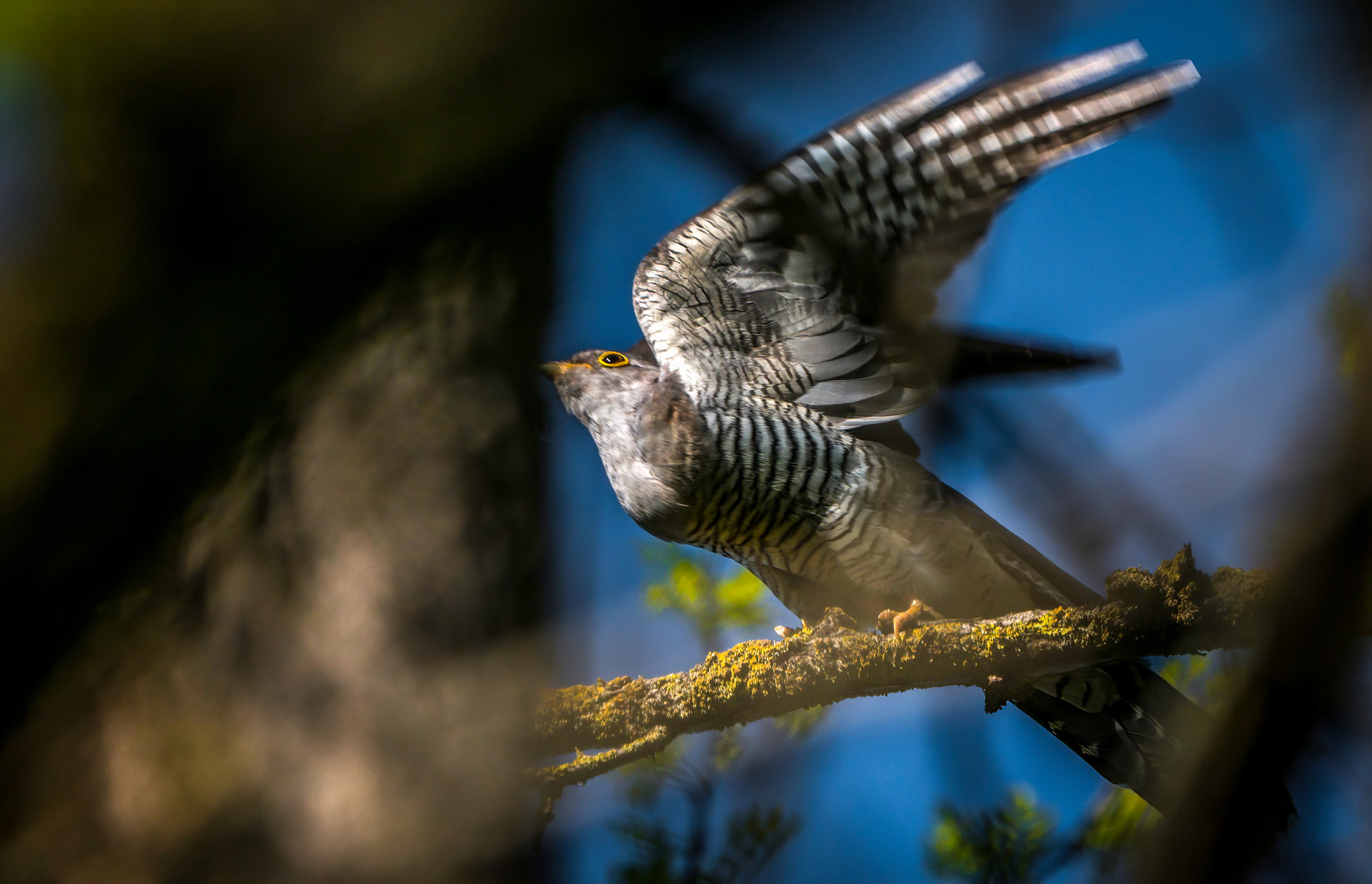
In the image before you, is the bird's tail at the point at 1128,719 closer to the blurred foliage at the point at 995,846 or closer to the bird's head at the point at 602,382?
the blurred foliage at the point at 995,846

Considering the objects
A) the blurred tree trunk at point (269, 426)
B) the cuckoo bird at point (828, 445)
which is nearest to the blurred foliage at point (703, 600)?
the cuckoo bird at point (828, 445)

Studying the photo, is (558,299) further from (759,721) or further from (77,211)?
(759,721)

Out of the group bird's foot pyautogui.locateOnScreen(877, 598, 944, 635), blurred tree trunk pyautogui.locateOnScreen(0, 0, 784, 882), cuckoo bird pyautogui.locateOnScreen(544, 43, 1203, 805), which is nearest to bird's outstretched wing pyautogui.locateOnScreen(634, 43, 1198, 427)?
cuckoo bird pyautogui.locateOnScreen(544, 43, 1203, 805)

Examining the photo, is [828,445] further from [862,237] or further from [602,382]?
[602,382]

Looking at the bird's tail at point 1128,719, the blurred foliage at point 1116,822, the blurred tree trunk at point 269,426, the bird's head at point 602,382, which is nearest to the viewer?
the blurred tree trunk at point 269,426

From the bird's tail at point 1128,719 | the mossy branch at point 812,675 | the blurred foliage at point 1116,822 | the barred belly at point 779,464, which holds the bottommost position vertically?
the blurred foliage at point 1116,822

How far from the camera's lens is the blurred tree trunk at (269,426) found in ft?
1.85

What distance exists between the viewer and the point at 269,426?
0.78m

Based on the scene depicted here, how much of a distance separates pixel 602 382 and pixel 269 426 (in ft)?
8.44

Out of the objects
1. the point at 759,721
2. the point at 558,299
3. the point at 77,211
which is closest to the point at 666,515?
the point at 759,721

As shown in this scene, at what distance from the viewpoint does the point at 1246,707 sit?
0.74 m

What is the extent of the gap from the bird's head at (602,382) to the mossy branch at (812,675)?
1190 millimetres

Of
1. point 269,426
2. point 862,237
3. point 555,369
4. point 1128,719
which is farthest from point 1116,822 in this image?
point 269,426

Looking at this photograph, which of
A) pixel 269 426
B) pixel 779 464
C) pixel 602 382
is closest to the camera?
pixel 269 426
